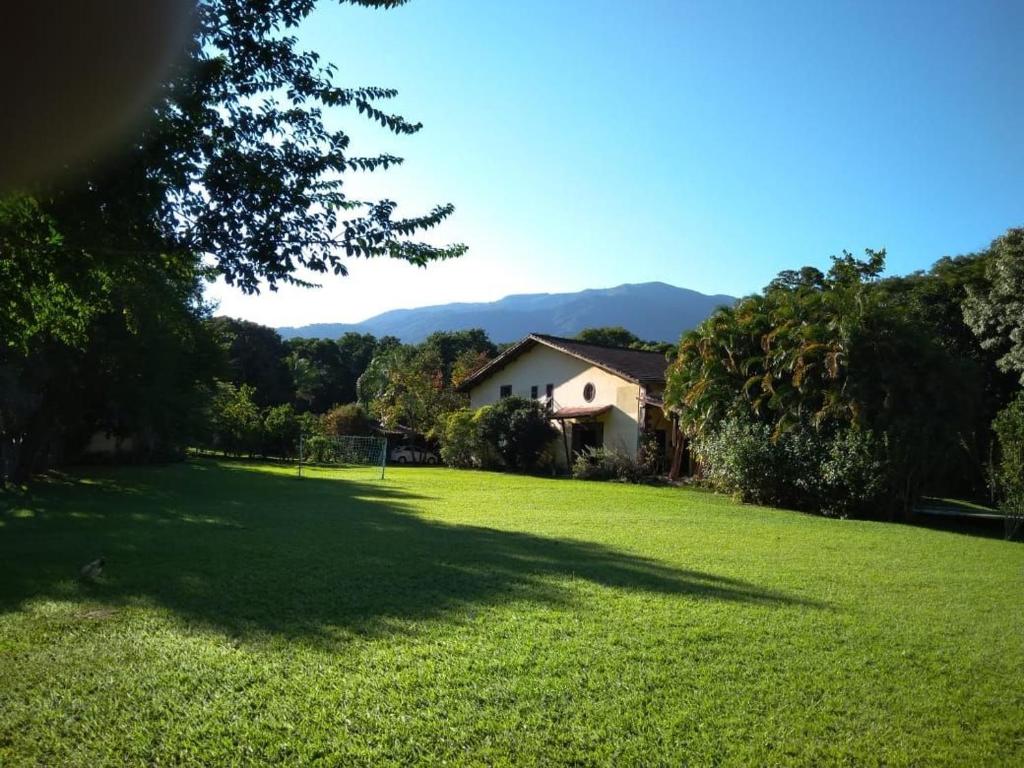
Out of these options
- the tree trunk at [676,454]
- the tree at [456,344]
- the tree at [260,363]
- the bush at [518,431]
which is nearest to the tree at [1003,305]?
the tree trunk at [676,454]

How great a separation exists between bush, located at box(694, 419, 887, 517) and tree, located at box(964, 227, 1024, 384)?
742 cm

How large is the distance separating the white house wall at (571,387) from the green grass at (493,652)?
19.3 m

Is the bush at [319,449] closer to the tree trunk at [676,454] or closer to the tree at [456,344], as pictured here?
the tree trunk at [676,454]

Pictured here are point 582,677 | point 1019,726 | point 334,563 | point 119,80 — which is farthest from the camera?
point 334,563

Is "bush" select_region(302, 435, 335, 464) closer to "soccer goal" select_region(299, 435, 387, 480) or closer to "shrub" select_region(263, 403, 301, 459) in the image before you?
"soccer goal" select_region(299, 435, 387, 480)

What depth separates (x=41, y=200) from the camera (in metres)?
3.81

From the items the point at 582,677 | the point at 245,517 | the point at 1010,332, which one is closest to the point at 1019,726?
the point at 582,677

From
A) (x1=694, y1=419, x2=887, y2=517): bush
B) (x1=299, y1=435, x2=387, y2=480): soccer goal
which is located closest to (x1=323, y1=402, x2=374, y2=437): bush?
(x1=299, y1=435, x2=387, y2=480): soccer goal

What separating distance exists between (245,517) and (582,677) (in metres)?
9.78

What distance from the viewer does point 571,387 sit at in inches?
1324

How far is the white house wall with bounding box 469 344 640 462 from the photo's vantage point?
3044cm

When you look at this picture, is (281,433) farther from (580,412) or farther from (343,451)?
(580,412)

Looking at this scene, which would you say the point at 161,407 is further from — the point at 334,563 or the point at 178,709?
the point at 178,709

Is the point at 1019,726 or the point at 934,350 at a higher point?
the point at 934,350
